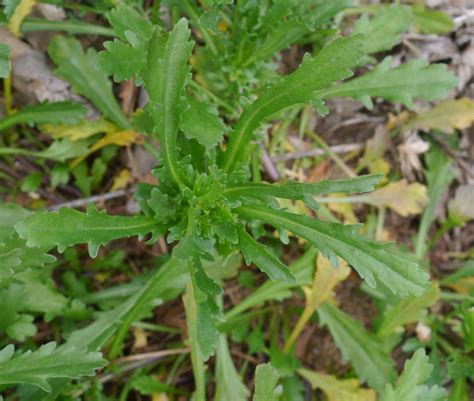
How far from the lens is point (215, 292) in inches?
64.9

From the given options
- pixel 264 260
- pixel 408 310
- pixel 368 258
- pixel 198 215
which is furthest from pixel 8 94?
pixel 408 310

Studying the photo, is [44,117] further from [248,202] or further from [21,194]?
[248,202]

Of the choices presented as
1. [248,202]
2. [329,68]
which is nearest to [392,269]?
[248,202]

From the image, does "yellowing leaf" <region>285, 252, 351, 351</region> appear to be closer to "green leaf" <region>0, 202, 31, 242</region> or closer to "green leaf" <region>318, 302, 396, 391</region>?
"green leaf" <region>318, 302, 396, 391</region>

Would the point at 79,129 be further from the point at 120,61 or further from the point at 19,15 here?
the point at 120,61

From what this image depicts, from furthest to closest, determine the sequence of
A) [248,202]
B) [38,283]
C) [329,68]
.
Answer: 1. [38,283]
2. [248,202]
3. [329,68]

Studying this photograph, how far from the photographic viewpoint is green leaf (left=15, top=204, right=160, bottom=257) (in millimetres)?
1493

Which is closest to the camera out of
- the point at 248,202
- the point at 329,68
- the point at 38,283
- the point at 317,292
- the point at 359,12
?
the point at 329,68

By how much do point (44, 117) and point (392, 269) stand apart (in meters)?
1.32

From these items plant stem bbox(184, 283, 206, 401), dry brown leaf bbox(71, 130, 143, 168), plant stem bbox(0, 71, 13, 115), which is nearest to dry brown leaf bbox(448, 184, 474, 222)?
plant stem bbox(184, 283, 206, 401)

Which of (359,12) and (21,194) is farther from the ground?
(359,12)

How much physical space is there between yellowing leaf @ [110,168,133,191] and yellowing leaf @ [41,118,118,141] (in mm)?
170

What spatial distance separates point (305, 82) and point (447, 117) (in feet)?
4.12

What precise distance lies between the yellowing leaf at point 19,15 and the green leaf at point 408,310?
1.71m
